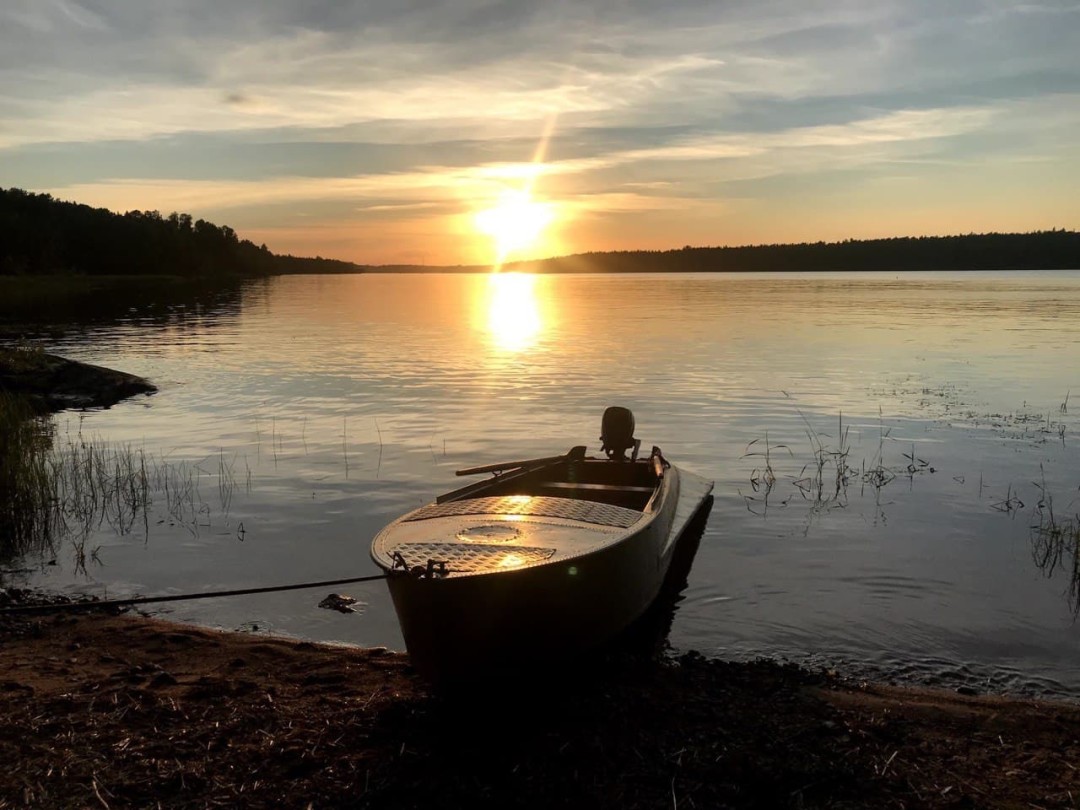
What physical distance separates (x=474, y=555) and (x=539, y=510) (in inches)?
78.6

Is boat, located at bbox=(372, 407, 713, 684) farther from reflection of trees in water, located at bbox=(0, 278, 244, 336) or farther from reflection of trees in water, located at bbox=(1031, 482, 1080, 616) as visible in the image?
reflection of trees in water, located at bbox=(0, 278, 244, 336)

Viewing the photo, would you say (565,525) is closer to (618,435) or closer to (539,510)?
(539,510)

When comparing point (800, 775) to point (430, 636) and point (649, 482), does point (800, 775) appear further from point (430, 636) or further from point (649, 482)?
point (649, 482)

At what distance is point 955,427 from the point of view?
71.6ft

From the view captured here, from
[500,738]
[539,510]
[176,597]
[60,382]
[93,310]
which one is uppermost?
[93,310]

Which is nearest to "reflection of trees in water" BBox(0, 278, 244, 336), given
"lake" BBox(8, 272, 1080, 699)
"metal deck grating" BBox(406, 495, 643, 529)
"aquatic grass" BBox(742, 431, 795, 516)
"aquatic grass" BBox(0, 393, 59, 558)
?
"lake" BBox(8, 272, 1080, 699)

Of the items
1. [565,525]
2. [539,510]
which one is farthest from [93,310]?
[565,525]

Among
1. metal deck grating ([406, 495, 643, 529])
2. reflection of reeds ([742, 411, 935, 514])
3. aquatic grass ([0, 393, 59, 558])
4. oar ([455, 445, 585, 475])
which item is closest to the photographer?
metal deck grating ([406, 495, 643, 529])

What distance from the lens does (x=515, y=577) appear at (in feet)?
22.6

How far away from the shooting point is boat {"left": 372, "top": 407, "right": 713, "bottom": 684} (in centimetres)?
686

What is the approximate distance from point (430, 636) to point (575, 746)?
1449 mm

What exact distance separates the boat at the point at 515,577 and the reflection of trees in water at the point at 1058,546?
549cm

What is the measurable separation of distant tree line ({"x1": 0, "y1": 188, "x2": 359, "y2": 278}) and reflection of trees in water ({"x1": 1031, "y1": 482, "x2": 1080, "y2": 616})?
411 ft

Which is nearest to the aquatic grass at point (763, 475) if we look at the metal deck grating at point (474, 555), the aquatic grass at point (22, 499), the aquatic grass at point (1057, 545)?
the aquatic grass at point (1057, 545)
